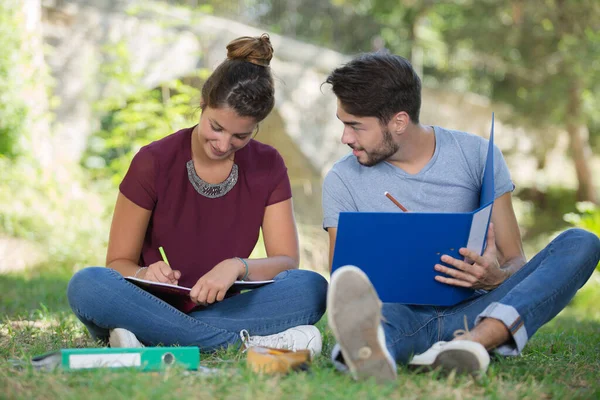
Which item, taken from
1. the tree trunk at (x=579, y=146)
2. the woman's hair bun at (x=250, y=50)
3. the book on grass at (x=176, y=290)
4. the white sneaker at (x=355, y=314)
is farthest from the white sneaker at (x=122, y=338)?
the tree trunk at (x=579, y=146)

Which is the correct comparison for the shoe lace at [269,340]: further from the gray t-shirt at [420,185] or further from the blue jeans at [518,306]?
the gray t-shirt at [420,185]

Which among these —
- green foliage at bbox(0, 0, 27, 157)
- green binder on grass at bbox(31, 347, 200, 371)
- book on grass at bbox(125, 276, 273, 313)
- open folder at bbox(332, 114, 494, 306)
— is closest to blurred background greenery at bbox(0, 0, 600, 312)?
green foliage at bbox(0, 0, 27, 157)

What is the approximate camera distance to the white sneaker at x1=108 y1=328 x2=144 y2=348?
2.74 m

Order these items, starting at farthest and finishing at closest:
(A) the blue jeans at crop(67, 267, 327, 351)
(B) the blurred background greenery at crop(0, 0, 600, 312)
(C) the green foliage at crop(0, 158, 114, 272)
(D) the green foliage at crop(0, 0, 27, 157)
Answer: (D) the green foliage at crop(0, 0, 27, 157) → (B) the blurred background greenery at crop(0, 0, 600, 312) → (C) the green foliage at crop(0, 158, 114, 272) → (A) the blue jeans at crop(67, 267, 327, 351)

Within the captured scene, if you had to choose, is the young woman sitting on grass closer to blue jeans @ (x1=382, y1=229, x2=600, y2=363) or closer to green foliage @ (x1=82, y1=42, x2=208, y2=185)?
blue jeans @ (x1=382, y1=229, x2=600, y2=363)

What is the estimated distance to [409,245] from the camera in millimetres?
2635

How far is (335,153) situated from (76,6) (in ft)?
12.3

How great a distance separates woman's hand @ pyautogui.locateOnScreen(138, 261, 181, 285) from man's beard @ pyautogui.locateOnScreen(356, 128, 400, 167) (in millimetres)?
934

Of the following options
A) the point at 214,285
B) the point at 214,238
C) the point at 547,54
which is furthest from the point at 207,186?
the point at 547,54

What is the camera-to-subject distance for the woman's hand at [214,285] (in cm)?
277

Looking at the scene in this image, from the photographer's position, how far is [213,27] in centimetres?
909

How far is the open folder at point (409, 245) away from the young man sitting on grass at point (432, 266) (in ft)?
0.16

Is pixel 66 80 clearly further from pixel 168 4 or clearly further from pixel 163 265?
pixel 163 265

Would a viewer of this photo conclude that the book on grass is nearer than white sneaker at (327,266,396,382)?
No
